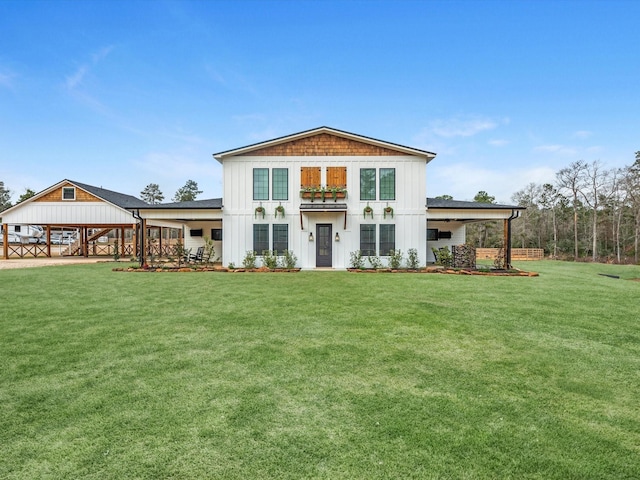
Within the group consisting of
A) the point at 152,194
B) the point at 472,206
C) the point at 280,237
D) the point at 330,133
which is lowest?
the point at 280,237

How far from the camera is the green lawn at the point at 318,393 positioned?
227 cm

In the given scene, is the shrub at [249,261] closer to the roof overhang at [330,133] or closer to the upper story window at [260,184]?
the upper story window at [260,184]

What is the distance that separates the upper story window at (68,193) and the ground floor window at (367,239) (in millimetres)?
20129

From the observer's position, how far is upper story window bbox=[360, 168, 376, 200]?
15.8 metres

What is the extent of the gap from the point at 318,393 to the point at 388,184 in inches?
531

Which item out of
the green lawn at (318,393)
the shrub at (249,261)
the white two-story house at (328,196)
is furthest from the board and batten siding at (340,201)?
the green lawn at (318,393)

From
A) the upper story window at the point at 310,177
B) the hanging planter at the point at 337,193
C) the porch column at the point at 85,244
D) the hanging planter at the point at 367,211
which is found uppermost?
the upper story window at the point at 310,177

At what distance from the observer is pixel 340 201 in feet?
51.6

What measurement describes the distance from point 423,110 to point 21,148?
101 feet

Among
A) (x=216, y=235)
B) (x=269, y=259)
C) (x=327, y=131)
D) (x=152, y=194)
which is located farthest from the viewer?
(x=152, y=194)

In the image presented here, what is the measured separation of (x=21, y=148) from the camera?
26.9 metres

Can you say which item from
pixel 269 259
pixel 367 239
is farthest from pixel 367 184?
pixel 269 259

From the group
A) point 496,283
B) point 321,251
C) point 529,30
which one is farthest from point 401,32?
point 496,283

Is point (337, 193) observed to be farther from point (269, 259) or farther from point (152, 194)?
point (152, 194)
